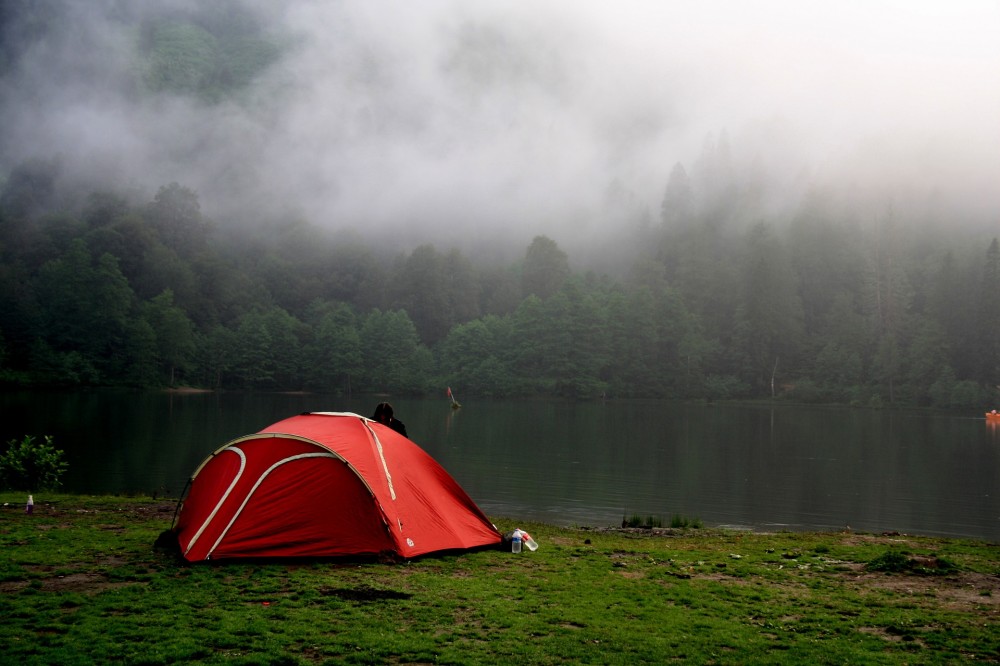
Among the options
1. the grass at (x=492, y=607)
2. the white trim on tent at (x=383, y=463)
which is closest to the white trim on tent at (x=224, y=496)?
the grass at (x=492, y=607)

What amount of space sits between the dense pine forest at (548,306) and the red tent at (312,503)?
2813 inches

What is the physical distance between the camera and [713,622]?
25.7ft

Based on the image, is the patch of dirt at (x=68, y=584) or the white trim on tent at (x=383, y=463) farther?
the white trim on tent at (x=383, y=463)

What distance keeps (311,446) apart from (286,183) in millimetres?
194371

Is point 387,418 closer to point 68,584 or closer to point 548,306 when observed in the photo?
point 68,584

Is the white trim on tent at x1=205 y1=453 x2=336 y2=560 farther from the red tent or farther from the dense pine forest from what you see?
the dense pine forest

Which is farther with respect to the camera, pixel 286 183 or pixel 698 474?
pixel 286 183

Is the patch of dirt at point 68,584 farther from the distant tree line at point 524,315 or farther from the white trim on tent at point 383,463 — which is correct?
the distant tree line at point 524,315

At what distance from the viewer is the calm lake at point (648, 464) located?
2103cm

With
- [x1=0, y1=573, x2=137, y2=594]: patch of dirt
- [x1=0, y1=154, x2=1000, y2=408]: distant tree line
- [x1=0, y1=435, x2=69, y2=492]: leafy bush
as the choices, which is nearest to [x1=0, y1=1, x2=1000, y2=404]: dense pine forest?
[x1=0, y1=154, x2=1000, y2=408]: distant tree line

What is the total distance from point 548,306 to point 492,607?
3615 inches

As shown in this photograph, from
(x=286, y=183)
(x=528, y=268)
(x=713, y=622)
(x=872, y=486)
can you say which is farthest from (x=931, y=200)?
(x=286, y=183)

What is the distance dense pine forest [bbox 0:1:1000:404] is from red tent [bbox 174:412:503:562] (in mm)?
71445

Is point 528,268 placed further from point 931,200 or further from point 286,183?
point 286,183
